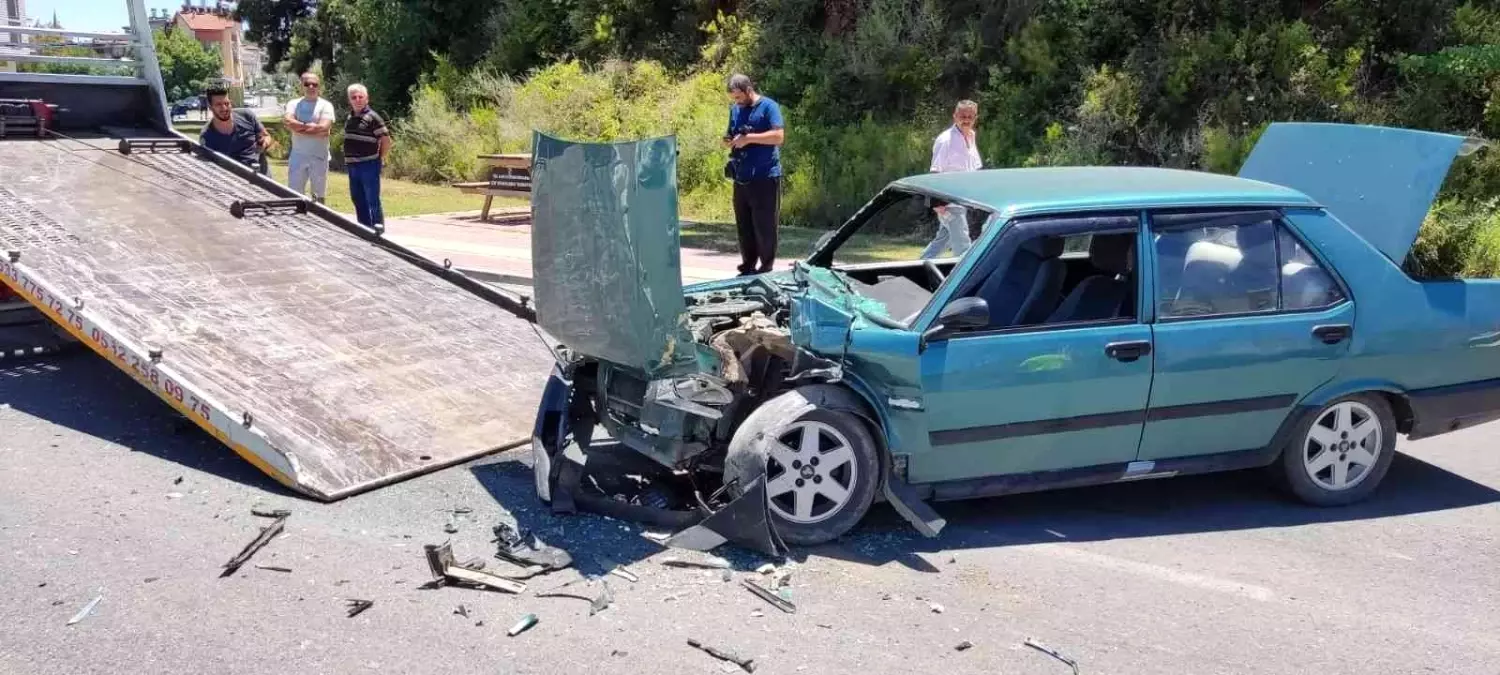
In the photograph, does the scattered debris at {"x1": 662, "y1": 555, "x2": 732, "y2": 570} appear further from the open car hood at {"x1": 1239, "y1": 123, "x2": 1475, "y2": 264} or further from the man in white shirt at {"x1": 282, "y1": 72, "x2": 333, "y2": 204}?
the man in white shirt at {"x1": 282, "y1": 72, "x2": 333, "y2": 204}

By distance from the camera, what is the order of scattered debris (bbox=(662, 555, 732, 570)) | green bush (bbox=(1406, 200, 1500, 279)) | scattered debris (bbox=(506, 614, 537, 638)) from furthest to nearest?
1. green bush (bbox=(1406, 200, 1500, 279))
2. scattered debris (bbox=(662, 555, 732, 570))
3. scattered debris (bbox=(506, 614, 537, 638))

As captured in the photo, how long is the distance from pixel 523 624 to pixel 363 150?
27.0 feet

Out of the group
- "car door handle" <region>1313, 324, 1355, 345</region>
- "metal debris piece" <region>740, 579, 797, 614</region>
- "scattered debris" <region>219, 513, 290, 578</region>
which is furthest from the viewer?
"car door handle" <region>1313, 324, 1355, 345</region>

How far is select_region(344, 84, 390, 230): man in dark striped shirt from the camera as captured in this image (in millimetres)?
11539

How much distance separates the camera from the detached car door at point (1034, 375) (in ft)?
16.9

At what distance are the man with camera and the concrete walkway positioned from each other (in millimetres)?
969

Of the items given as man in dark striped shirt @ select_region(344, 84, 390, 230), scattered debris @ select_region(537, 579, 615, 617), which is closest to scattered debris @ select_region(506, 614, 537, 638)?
scattered debris @ select_region(537, 579, 615, 617)

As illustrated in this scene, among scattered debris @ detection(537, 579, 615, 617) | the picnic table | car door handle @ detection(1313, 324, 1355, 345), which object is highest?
car door handle @ detection(1313, 324, 1355, 345)

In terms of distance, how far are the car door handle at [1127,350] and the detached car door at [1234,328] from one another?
72 mm

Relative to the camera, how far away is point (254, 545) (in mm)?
4977

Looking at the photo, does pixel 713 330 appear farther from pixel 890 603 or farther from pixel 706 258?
pixel 706 258

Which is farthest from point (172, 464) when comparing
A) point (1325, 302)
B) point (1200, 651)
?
point (1325, 302)

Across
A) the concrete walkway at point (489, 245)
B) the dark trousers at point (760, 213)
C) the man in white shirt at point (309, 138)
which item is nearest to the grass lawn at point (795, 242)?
the concrete walkway at point (489, 245)

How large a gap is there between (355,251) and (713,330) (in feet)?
12.5
